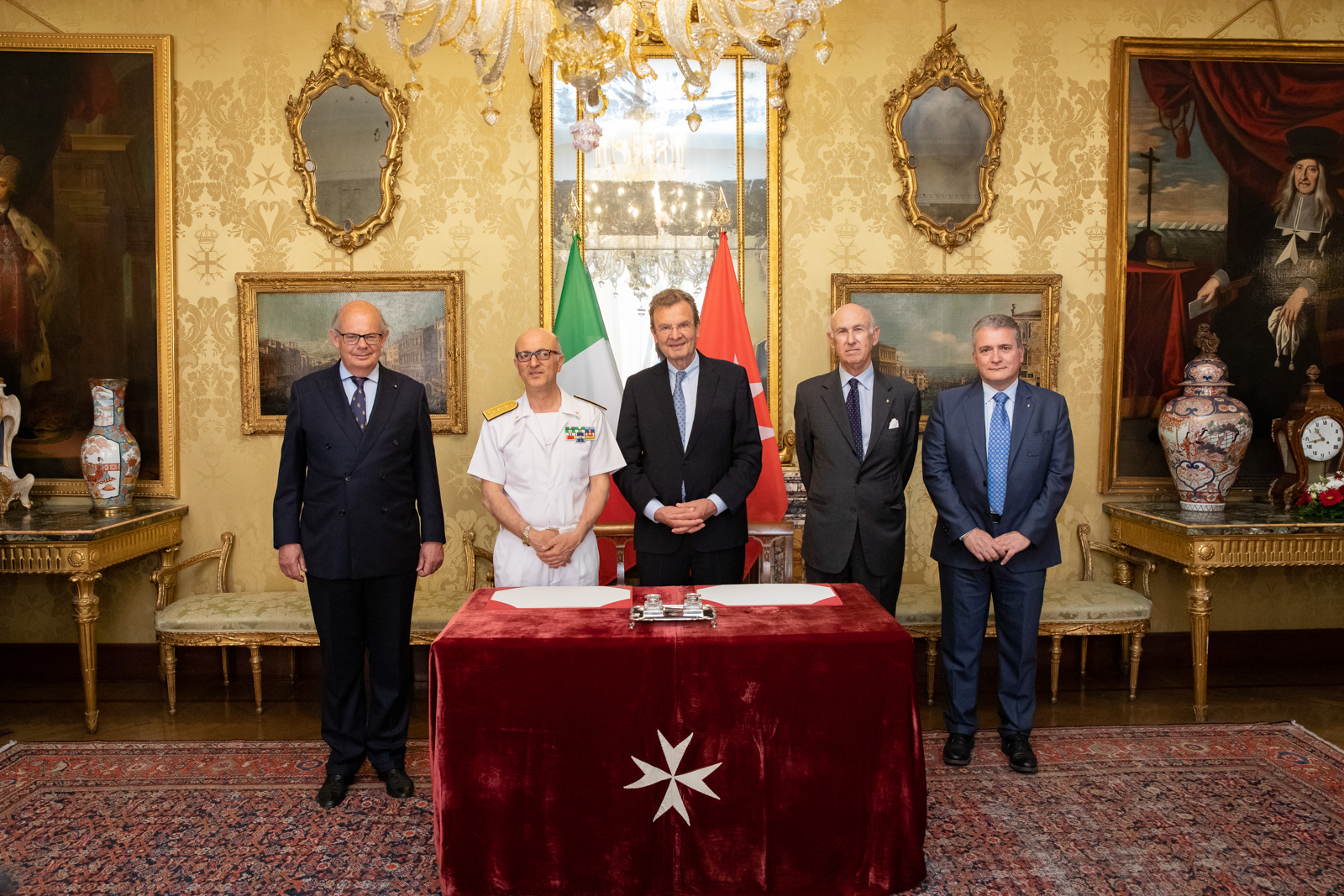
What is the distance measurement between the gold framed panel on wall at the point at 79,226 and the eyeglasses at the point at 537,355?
2533 mm

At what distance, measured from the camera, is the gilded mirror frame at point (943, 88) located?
4469 mm

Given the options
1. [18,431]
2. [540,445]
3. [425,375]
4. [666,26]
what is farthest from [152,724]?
[666,26]

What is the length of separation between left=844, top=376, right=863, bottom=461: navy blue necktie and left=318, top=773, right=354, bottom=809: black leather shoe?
2299 mm

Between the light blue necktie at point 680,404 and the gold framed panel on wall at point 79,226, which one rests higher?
the gold framed panel on wall at point 79,226

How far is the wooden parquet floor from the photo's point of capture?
12.5 ft

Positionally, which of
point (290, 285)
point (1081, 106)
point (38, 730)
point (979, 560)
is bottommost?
point (38, 730)

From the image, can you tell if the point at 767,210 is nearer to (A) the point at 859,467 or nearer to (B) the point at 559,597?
(A) the point at 859,467

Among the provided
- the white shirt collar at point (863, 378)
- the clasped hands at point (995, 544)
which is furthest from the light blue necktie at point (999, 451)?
the white shirt collar at point (863, 378)

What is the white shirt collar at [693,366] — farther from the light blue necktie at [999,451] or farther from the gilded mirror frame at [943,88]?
the gilded mirror frame at [943,88]

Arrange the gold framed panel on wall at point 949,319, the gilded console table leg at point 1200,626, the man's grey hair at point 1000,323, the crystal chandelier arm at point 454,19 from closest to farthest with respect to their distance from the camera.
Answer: the crystal chandelier arm at point 454,19 < the man's grey hair at point 1000,323 < the gilded console table leg at point 1200,626 < the gold framed panel on wall at point 949,319

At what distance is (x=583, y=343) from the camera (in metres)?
4.37

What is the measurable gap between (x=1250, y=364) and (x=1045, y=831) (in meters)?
3.16

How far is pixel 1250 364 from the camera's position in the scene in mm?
4570

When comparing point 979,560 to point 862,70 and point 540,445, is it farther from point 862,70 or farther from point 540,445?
point 862,70
